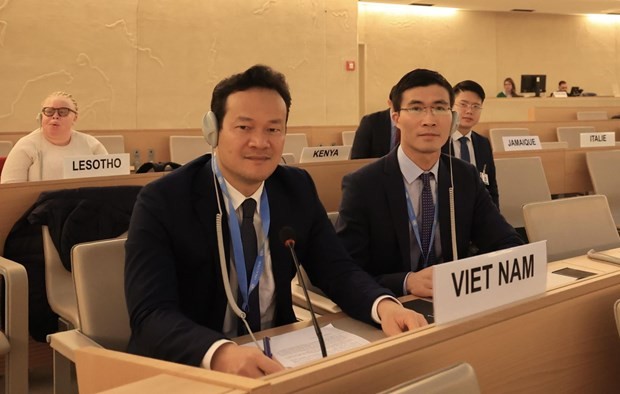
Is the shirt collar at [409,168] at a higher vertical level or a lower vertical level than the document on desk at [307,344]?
higher

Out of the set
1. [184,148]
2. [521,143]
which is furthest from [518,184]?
[184,148]

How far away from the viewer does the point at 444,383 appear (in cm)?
101

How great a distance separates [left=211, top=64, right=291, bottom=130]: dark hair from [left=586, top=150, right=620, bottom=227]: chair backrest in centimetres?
345

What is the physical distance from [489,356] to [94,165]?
9.46 feet

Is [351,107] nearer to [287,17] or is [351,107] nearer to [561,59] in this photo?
[287,17]

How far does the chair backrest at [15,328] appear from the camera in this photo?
2.43 m

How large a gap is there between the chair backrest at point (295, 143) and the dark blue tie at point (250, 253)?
15.1 ft

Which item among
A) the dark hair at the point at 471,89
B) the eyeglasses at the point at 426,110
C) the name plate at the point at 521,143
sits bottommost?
the name plate at the point at 521,143

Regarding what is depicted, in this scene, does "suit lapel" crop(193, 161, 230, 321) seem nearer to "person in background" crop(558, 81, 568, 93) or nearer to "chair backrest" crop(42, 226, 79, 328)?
"chair backrest" crop(42, 226, 79, 328)

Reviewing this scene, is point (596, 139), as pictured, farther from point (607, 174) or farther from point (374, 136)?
point (374, 136)

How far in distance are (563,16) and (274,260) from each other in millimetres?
14321

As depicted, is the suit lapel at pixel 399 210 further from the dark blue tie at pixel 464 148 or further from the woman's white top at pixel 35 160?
the woman's white top at pixel 35 160

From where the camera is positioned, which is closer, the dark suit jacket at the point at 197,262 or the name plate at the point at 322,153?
the dark suit jacket at the point at 197,262

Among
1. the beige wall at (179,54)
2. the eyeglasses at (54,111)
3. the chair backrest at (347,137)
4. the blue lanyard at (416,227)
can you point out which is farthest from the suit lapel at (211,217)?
the beige wall at (179,54)
